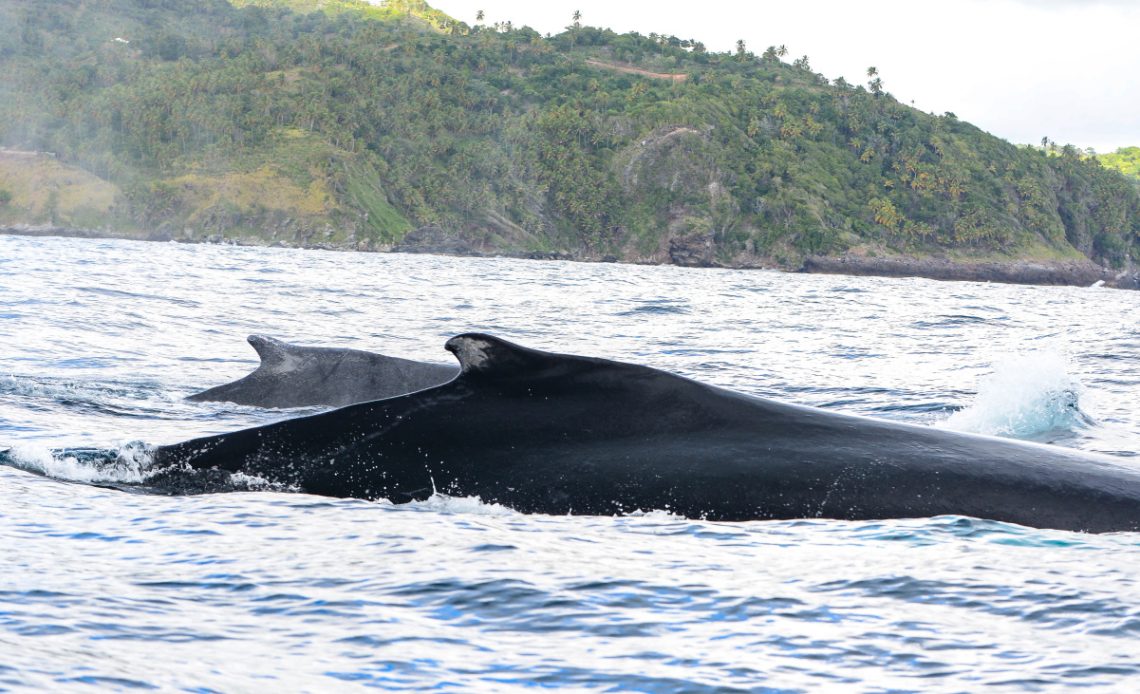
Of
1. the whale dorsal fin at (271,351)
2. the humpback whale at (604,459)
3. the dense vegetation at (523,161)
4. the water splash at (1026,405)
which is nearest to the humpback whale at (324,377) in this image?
the whale dorsal fin at (271,351)

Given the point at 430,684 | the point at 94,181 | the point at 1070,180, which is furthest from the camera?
the point at 1070,180

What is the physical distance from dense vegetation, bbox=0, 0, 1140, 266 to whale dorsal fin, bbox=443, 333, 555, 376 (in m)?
139

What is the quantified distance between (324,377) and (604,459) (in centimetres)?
598

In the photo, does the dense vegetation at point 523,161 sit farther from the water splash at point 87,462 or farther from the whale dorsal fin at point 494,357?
the whale dorsal fin at point 494,357

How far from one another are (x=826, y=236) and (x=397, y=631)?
157097 mm

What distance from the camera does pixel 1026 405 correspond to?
514 inches

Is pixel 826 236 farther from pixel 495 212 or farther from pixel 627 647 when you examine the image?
pixel 627 647

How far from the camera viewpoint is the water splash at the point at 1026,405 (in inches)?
477

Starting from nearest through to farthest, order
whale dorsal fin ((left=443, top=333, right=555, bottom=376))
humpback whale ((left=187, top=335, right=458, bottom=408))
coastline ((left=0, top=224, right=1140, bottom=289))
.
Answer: whale dorsal fin ((left=443, top=333, right=555, bottom=376)) → humpback whale ((left=187, top=335, right=458, bottom=408)) → coastline ((left=0, top=224, right=1140, bottom=289))

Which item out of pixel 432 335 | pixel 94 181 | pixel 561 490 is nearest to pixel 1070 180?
pixel 94 181

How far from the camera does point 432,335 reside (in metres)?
24.2

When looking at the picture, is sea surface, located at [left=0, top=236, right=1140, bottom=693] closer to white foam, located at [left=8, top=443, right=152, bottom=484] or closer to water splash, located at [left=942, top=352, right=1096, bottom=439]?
white foam, located at [left=8, top=443, right=152, bottom=484]

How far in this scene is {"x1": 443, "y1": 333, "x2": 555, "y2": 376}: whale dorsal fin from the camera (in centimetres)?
601

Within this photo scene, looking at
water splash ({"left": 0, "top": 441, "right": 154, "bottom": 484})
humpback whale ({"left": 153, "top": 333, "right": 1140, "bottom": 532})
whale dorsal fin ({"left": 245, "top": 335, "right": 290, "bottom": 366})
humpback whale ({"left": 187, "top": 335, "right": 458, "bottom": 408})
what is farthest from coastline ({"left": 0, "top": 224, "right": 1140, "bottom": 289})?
humpback whale ({"left": 153, "top": 333, "right": 1140, "bottom": 532})
